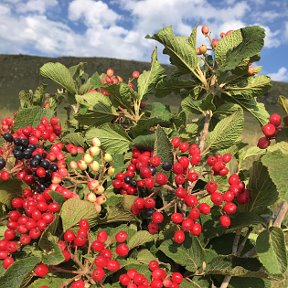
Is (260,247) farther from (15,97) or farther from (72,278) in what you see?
(15,97)

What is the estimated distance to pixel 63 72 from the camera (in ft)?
8.41

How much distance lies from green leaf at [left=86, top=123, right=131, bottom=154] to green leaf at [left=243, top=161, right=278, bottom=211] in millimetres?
781

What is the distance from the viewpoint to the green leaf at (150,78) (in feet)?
7.77

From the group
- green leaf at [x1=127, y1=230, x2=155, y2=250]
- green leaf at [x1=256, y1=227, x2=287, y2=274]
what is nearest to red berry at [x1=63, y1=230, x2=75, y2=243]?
green leaf at [x1=127, y1=230, x2=155, y2=250]

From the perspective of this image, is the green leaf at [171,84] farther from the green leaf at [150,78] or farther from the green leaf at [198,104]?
the green leaf at [198,104]

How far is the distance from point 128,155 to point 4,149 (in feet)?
2.38

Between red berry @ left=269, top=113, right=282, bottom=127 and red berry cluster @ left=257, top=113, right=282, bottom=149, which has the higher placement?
red berry @ left=269, top=113, right=282, bottom=127

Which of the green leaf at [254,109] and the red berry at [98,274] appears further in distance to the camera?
the green leaf at [254,109]

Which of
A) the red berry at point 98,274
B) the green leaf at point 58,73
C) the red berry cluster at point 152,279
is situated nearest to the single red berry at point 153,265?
the red berry cluster at point 152,279

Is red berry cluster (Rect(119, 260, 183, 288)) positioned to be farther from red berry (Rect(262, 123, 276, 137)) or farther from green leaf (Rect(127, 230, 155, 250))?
red berry (Rect(262, 123, 276, 137))

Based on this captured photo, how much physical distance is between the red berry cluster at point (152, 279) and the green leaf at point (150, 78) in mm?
1038

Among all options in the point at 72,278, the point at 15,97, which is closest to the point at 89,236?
the point at 72,278

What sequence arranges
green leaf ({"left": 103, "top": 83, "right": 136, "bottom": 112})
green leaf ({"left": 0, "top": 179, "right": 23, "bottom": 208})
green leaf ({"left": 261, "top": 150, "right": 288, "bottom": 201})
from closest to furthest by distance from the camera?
green leaf ({"left": 261, "top": 150, "right": 288, "bottom": 201}) < green leaf ({"left": 0, "top": 179, "right": 23, "bottom": 208}) < green leaf ({"left": 103, "top": 83, "right": 136, "bottom": 112})

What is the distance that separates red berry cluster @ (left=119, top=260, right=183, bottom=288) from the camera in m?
1.79
